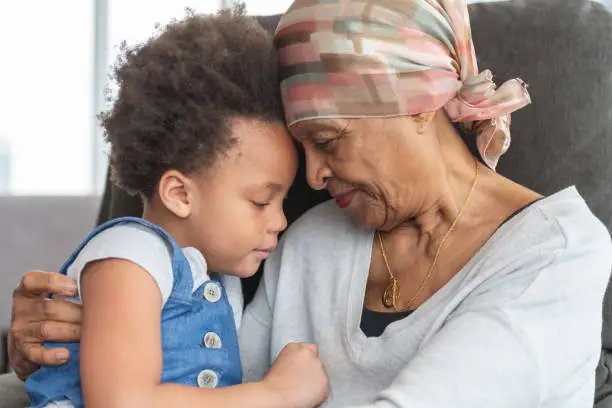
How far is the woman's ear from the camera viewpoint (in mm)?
1345

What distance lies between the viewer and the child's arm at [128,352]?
3.69ft

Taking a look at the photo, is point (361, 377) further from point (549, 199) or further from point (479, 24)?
point (479, 24)

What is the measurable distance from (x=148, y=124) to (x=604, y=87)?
911 millimetres

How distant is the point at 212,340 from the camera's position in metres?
1.40

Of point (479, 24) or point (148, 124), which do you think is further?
point (479, 24)

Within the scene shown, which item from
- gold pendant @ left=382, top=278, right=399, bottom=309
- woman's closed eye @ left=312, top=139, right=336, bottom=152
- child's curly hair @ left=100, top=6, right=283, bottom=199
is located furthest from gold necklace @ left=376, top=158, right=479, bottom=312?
child's curly hair @ left=100, top=6, right=283, bottom=199

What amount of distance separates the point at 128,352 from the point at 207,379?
25cm

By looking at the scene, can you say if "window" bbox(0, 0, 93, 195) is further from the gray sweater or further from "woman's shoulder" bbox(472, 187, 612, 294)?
"woman's shoulder" bbox(472, 187, 612, 294)

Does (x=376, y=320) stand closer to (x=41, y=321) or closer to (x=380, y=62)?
(x=380, y=62)

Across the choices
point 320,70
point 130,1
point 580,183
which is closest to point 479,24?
point 580,183

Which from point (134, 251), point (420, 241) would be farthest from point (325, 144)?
point (134, 251)

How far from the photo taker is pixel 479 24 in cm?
168

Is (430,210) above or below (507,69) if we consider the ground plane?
below

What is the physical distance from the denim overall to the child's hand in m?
0.11
